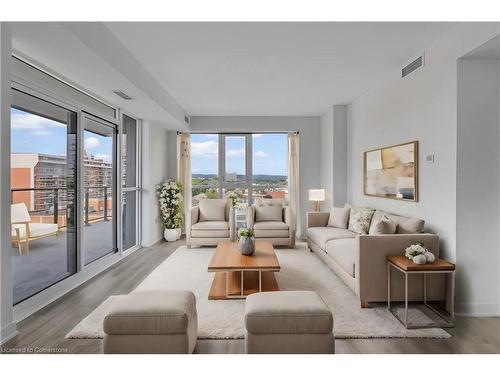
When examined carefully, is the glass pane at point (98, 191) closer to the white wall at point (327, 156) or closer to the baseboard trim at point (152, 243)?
the baseboard trim at point (152, 243)

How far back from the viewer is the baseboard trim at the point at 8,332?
239 centimetres

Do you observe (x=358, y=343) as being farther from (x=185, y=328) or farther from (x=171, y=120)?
(x=171, y=120)

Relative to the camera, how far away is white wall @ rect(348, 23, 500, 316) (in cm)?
296

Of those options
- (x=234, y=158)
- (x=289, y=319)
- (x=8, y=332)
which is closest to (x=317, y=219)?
(x=234, y=158)

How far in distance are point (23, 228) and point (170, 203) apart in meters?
3.61

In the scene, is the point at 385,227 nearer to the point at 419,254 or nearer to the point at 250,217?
the point at 419,254

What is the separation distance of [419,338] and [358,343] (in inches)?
20.3

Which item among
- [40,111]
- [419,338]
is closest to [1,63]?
[40,111]

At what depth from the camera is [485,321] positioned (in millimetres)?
2791

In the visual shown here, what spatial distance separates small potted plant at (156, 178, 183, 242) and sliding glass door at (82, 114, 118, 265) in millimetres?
1492

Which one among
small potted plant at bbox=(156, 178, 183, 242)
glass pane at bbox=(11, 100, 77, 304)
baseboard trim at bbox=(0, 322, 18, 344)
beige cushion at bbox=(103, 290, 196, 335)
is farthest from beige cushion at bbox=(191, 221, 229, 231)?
beige cushion at bbox=(103, 290, 196, 335)

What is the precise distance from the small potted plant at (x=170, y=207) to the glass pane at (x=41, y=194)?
2680 mm

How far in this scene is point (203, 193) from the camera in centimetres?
732

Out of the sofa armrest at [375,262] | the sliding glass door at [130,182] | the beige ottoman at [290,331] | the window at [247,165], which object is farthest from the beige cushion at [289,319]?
the window at [247,165]
